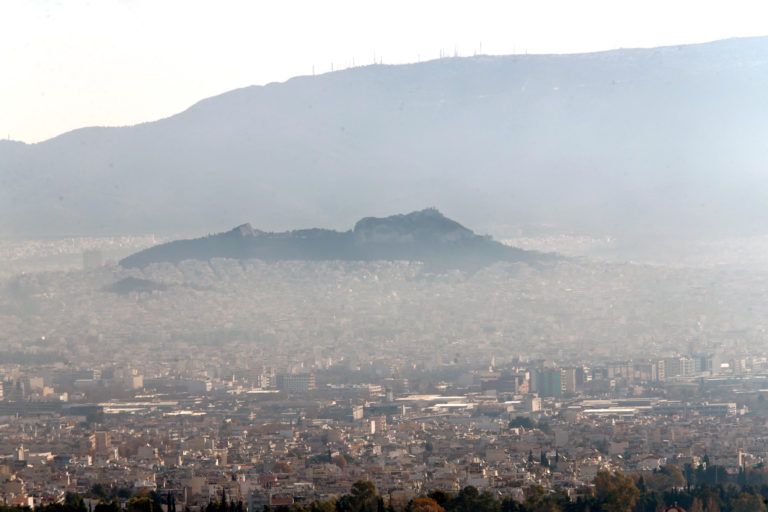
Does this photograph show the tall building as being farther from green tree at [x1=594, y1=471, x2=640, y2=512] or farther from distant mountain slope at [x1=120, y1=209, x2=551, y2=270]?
green tree at [x1=594, y1=471, x2=640, y2=512]

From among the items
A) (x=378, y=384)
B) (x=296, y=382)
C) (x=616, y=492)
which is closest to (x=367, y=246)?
(x=296, y=382)

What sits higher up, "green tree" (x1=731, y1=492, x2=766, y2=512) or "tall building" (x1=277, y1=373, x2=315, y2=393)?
"tall building" (x1=277, y1=373, x2=315, y2=393)

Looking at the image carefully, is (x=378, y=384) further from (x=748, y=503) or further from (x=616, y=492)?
(x=748, y=503)

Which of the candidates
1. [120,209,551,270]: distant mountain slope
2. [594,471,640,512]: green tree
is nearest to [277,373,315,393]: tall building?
[120,209,551,270]: distant mountain slope

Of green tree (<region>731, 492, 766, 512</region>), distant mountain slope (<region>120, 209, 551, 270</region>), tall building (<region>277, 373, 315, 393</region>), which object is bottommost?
green tree (<region>731, 492, 766, 512</region>)

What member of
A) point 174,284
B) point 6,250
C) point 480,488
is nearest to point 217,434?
point 480,488

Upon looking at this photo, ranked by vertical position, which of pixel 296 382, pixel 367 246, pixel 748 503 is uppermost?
pixel 367 246

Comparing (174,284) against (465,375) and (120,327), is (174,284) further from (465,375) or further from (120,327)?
(465,375)

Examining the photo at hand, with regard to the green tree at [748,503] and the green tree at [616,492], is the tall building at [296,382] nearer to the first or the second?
the green tree at [616,492]

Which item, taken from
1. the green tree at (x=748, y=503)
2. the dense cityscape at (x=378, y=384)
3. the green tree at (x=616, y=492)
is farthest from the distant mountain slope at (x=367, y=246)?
the green tree at (x=748, y=503)

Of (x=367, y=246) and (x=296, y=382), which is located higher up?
(x=367, y=246)
